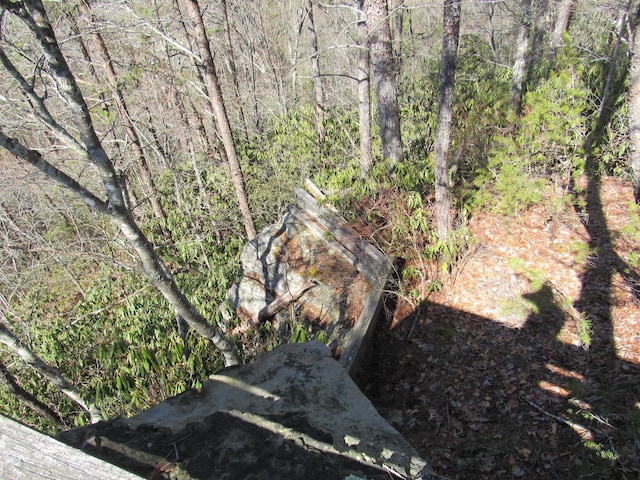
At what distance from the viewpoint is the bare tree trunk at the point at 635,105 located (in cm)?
674

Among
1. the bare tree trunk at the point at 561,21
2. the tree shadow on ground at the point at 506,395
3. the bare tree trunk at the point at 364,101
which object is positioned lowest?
the tree shadow on ground at the point at 506,395

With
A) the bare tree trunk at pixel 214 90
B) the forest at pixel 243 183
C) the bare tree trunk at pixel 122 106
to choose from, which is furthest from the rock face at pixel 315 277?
the bare tree trunk at pixel 122 106

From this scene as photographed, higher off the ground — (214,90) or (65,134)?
(214,90)

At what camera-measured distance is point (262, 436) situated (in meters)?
2.02

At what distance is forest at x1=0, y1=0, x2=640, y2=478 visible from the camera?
4.91 meters

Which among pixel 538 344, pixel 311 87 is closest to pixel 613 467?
pixel 538 344

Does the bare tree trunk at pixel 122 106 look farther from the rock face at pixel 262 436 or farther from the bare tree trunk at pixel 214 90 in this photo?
the rock face at pixel 262 436

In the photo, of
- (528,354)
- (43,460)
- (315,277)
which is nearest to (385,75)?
(315,277)

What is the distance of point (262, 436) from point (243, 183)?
6.77 m

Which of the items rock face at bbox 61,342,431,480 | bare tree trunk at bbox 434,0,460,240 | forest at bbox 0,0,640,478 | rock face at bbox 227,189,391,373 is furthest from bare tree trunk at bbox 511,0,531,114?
rock face at bbox 61,342,431,480

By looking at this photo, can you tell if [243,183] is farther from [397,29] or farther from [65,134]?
[397,29]

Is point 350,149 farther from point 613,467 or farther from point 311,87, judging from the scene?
point 613,467

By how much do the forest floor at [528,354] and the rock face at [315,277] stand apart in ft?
2.00

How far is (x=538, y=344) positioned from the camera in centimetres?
523
